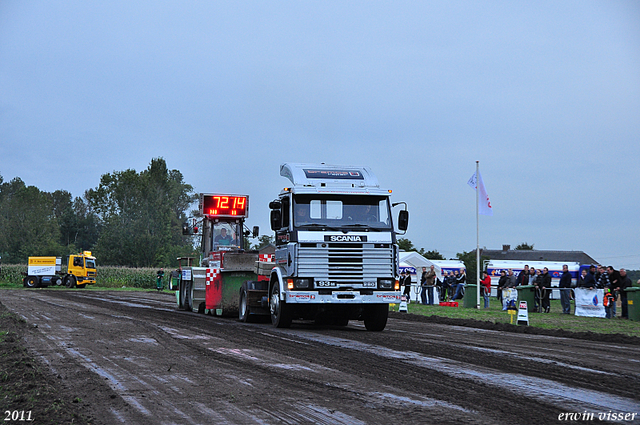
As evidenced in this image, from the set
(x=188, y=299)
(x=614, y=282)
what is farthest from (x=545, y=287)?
(x=188, y=299)

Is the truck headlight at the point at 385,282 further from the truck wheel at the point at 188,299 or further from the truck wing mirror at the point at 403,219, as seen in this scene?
the truck wheel at the point at 188,299

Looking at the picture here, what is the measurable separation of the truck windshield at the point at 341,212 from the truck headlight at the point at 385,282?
1182 millimetres

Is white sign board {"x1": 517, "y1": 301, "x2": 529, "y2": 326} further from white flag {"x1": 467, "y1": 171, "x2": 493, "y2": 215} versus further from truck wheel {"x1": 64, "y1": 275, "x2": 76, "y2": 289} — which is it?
truck wheel {"x1": 64, "y1": 275, "x2": 76, "y2": 289}

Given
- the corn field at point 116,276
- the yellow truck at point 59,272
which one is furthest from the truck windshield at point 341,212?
the corn field at point 116,276

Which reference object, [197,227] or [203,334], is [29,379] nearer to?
[203,334]

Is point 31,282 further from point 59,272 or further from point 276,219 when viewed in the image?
point 276,219

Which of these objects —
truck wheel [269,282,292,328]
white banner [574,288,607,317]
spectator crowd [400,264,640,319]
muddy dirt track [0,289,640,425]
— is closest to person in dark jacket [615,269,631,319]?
spectator crowd [400,264,640,319]

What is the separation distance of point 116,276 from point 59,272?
8.93 meters

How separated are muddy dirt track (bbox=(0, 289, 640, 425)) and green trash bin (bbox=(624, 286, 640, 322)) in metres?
7.06

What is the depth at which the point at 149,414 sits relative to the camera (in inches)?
227

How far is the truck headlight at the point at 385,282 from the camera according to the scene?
14.4 m

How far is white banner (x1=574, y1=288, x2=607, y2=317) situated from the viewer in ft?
68.5

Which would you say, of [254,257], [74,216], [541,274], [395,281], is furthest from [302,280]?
[74,216]

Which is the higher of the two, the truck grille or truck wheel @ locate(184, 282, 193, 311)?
the truck grille
